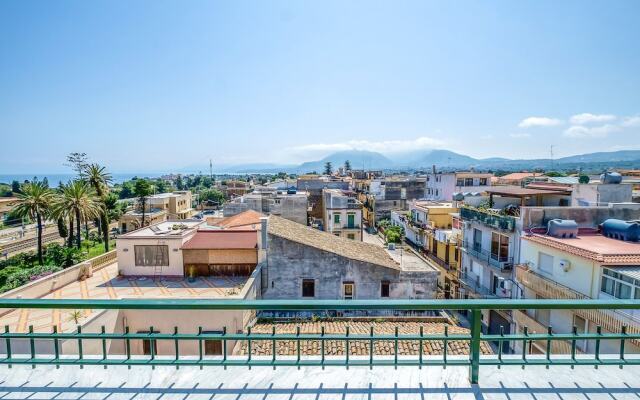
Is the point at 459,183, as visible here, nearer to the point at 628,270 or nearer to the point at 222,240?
the point at 628,270

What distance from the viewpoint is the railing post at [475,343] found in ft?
11.2

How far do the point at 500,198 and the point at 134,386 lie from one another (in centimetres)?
2439

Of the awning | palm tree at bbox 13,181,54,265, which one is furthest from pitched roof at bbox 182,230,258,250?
palm tree at bbox 13,181,54,265

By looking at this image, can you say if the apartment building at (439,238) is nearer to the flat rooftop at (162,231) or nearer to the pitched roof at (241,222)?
the pitched roof at (241,222)

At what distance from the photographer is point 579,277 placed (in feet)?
46.9

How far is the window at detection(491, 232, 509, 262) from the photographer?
20.1m

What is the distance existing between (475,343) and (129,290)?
55.7 ft

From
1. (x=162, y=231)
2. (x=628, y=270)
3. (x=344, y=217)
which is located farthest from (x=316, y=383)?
(x=344, y=217)

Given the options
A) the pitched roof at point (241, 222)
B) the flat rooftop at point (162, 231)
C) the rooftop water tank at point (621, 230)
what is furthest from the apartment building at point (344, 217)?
the rooftop water tank at point (621, 230)

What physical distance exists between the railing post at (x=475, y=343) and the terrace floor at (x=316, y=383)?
117 mm

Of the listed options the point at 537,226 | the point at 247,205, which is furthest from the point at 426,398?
the point at 247,205

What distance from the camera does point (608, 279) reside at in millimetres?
12969

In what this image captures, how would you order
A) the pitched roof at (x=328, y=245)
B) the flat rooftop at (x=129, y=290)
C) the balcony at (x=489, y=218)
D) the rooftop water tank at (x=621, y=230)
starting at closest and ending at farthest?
the flat rooftop at (x=129, y=290) < the rooftop water tank at (x=621, y=230) < the pitched roof at (x=328, y=245) < the balcony at (x=489, y=218)

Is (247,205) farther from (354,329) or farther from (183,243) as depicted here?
(354,329)
